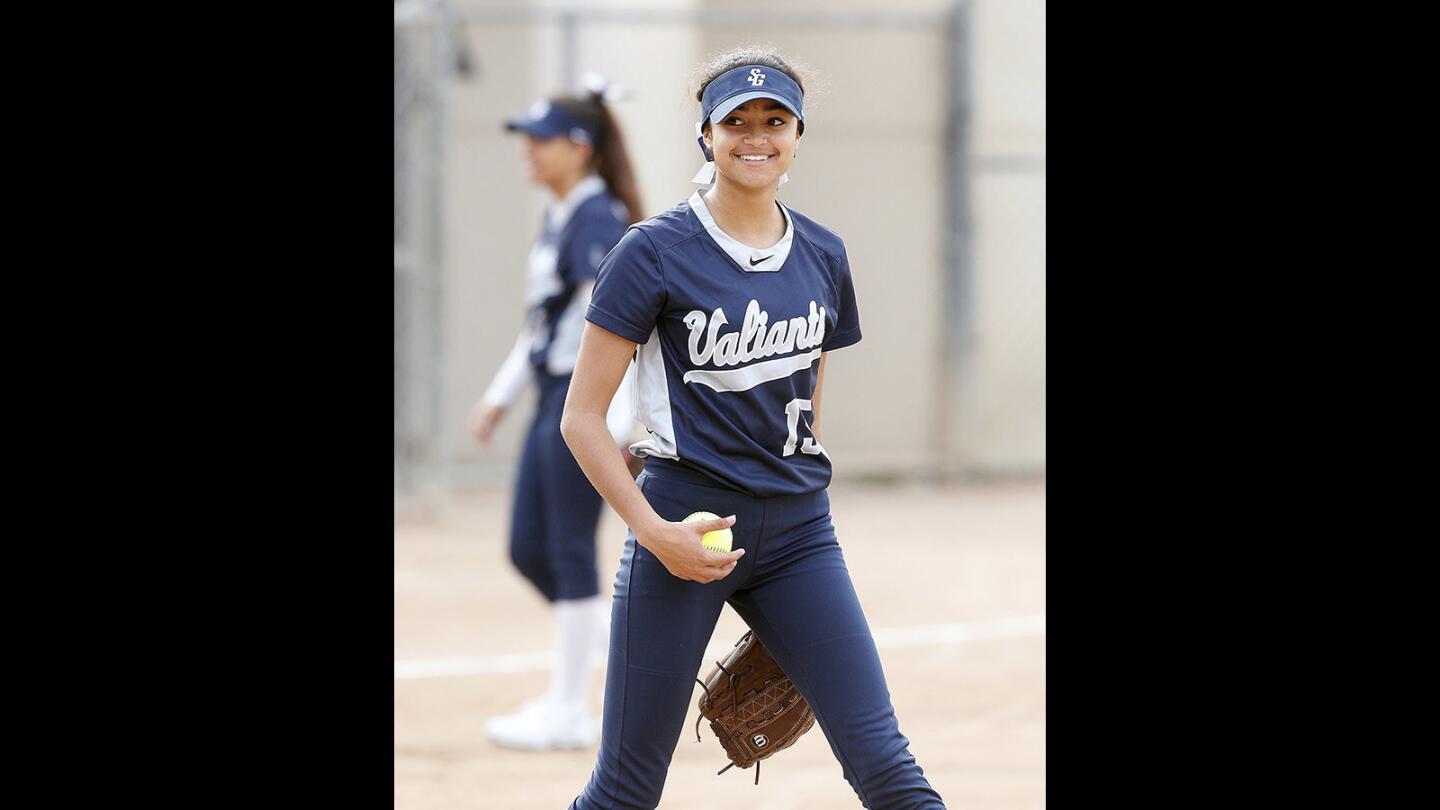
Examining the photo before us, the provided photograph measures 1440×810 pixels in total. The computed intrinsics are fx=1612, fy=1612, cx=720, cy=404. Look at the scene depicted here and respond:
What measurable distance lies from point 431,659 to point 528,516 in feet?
5.25

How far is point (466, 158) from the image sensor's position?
12.3 meters

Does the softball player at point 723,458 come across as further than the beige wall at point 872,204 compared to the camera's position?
No

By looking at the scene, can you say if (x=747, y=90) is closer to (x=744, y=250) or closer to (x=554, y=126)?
(x=744, y=250)

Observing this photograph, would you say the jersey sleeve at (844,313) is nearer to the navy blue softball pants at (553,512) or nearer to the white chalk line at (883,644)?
the navy blue softball pants at (553,512)

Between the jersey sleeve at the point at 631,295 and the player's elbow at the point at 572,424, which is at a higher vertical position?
the jersey sleeve at the point at 631,295

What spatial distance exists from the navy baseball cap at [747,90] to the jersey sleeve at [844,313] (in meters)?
0.37

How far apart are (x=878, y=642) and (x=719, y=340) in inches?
158

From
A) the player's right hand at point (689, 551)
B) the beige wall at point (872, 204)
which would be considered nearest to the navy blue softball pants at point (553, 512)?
the player's right hand at point (689, 551)

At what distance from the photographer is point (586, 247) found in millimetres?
5516

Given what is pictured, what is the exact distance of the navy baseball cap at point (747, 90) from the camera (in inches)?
133

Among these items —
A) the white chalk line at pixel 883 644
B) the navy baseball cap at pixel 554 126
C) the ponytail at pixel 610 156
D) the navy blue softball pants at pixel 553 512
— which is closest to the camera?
the navy blue softball pants at pixel 553 512

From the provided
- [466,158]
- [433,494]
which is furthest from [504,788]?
[466,158]

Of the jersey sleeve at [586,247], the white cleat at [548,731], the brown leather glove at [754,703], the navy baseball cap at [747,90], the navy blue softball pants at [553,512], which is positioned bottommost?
the white cleat at [548,731]

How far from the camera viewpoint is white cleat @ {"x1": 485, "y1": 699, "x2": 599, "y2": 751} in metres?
5.50
